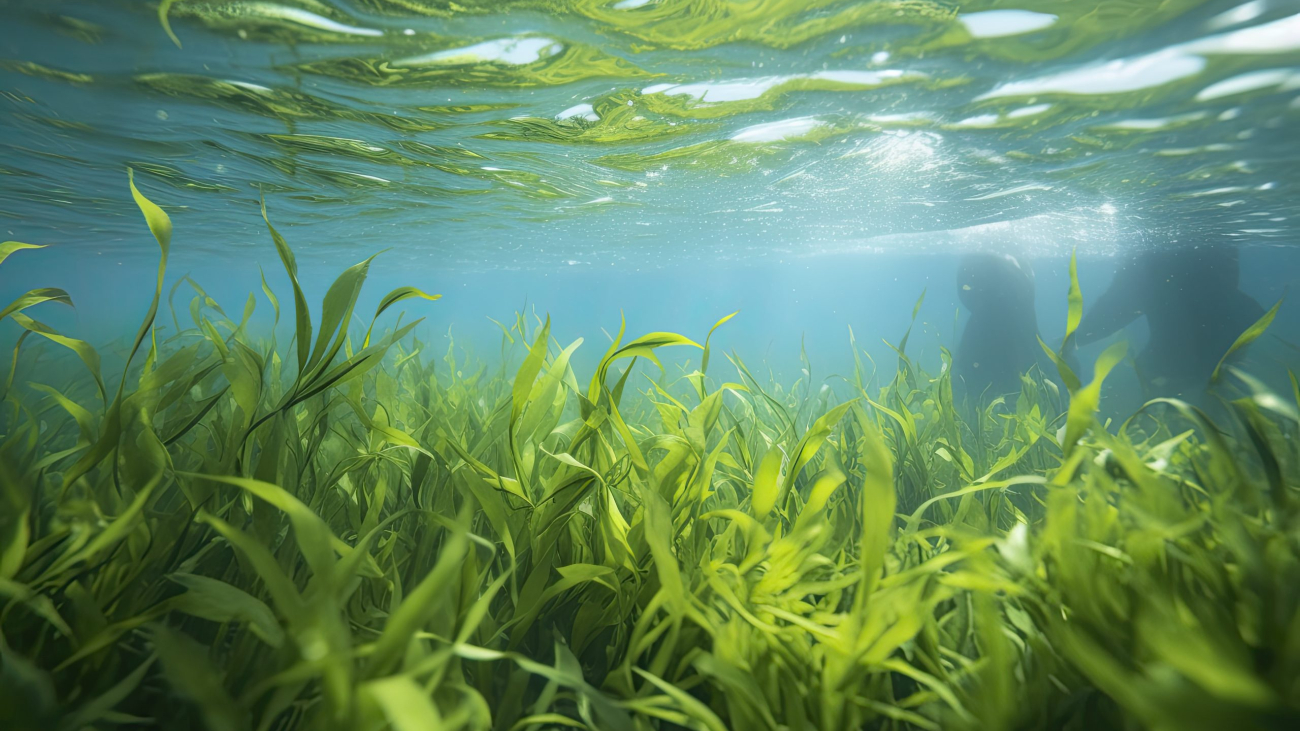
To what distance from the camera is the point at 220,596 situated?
111 centimetres

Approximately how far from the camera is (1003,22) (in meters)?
5.16

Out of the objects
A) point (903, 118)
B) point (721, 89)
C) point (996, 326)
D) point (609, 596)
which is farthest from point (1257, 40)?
point (996, 326)

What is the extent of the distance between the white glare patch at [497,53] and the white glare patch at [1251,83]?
8.61m

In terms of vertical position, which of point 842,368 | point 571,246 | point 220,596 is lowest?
point 842,368

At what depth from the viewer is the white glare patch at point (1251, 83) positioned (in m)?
6.26

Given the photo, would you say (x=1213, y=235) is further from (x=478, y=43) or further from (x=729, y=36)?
(x=478, y=43)

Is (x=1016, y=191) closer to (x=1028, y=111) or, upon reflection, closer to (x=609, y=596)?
(x=1028, y=111)

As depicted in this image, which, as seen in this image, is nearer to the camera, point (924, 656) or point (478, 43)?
point (924, 656)

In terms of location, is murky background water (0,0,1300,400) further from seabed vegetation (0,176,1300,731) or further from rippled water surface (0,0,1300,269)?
seabed vegetation (0,176,1300,731)

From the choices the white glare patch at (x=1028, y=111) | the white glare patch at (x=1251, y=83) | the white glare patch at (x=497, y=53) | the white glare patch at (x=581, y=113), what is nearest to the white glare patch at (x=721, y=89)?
the white glare patch at (x=581, y=113)

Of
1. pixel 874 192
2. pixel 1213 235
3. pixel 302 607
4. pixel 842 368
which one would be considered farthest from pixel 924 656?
pixel 1213 235

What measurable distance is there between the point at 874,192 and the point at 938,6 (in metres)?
Result: 8.37

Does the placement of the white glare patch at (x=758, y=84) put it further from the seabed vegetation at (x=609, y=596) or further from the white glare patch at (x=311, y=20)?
the seabed vegetation at (x=609, y=596)

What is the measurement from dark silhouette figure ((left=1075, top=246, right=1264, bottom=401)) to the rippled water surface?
5.59 ft
